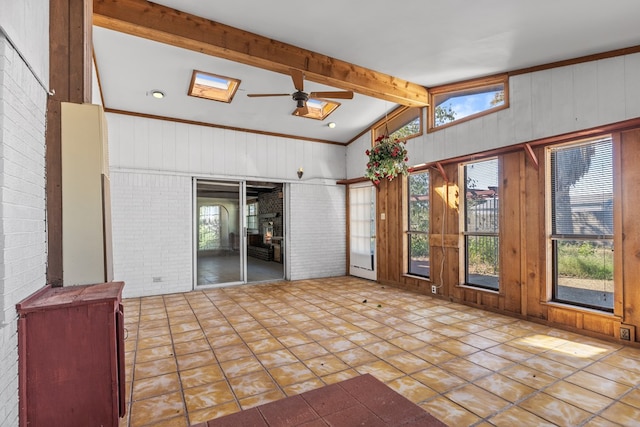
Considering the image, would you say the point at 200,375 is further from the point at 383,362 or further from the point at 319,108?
the point at 319,108

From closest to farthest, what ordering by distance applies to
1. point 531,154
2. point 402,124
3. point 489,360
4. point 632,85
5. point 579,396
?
1. point 579,396
2. point 489,360
3. point 632,85
4. point 531,154
5. point 402,124

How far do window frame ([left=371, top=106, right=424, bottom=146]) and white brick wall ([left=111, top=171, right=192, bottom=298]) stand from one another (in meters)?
3.84

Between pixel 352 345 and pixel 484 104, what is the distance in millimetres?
3756

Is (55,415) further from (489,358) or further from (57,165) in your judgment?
(489,358)

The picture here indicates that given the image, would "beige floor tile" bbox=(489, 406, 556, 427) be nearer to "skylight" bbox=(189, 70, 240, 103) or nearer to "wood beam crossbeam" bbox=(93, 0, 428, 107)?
"wood beam crossbeam" bbox=(93, 0, 428, 107)

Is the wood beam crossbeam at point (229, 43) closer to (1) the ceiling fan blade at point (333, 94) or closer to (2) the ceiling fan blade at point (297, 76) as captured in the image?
(2) the ceiling fan blade at point (297, 76)

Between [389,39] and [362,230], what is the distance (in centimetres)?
432

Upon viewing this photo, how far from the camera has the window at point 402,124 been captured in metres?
5.66

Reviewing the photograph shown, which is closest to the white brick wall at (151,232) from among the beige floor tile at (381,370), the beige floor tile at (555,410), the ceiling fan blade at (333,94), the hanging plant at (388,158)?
the ceiling fan blade at (333,94)

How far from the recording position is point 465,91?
191 inches

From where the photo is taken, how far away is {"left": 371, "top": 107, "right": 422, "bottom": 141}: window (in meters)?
5.66

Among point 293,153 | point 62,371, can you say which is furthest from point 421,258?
point 62,371

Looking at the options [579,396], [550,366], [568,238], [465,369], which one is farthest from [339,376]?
[568,238]

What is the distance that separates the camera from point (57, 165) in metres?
2.07
